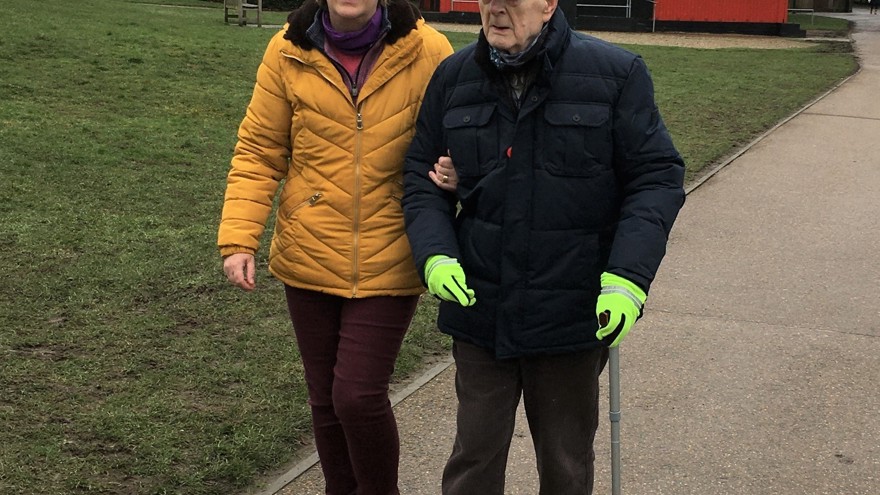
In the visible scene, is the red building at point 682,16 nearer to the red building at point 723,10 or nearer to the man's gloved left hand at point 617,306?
the red building at point 723,10

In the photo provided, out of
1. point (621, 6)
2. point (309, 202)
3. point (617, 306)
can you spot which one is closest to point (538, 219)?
point (617, 306)

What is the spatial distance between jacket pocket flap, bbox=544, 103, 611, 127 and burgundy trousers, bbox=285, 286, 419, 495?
78 centimetres

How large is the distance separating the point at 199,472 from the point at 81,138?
6.44m

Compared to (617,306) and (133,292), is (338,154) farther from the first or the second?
(133,292)

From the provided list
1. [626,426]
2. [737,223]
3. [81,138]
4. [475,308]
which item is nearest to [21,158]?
[81,138]

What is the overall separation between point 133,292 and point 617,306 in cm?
386

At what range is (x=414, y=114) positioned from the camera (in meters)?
3.57

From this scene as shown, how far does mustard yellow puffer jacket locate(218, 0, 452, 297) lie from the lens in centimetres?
354

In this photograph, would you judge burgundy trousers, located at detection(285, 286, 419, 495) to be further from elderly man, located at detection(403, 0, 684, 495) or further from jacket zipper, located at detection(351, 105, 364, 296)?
elderly man, located at detection(403, 0, 684, 495)

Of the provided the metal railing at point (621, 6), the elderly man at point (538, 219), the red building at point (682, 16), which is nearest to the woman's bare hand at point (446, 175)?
the elderly man at point (538, 219)

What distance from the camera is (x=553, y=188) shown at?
3.18 meters

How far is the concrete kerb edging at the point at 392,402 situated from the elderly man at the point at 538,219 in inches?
40.2

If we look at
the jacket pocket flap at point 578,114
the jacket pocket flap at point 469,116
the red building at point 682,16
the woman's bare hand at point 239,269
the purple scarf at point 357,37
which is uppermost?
the purple scarf at point 357,37

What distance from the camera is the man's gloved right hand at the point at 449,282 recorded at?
314cm
